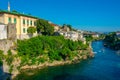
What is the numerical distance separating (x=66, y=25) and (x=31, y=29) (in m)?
34.7

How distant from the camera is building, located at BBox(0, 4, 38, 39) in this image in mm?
31422

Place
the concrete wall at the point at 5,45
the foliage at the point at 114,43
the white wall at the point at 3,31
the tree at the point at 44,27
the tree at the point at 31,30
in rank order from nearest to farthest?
1. the concrete wall at the point at 5,45
2. the white wall at the point at 3,31
3. the tree at the point at 31,30
4. the tree at the point at 44,27
5. the foliage at the point at 114,43

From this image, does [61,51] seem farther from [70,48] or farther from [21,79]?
[21,79]

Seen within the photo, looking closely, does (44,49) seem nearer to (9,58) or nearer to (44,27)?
(44,27)

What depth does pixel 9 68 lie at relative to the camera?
28.2 meters

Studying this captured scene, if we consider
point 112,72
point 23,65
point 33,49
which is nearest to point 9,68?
point 23,65

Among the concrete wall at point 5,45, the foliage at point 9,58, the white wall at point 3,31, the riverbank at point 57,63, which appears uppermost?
the white wall at point 3,31

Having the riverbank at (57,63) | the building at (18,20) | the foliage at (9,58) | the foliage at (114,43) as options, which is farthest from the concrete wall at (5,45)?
the foliage at (114,43)

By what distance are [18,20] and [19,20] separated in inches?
8.0

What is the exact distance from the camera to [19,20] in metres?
34.6

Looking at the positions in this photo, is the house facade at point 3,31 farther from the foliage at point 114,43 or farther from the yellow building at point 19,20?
the foliage at point 114,43

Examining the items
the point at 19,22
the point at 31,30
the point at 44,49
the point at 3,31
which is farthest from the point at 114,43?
the point at 3,31

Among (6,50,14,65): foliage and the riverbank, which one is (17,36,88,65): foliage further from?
(6,50,14,65): foliage

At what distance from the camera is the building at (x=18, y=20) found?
31422 mm
